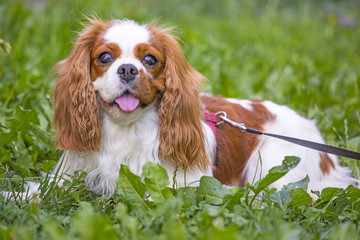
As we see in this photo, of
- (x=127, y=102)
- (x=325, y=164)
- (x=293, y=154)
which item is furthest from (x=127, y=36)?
(x=325, y=164)

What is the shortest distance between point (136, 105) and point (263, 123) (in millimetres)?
1245

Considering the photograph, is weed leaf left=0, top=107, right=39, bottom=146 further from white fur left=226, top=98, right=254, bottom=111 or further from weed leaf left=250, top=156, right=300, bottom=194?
weed leaf left=250, top=156, right=300, bottom=194

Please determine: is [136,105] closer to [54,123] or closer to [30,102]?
[54,123]

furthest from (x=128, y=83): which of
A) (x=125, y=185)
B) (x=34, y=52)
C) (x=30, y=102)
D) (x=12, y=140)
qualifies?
(x=34, y=52)

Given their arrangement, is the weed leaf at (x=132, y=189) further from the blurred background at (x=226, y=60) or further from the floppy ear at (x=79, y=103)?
the blurred background at (x=226, y=60)

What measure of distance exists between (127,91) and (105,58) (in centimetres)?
29

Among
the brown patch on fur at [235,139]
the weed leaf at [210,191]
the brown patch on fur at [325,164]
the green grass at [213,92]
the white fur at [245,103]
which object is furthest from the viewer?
the white fur at [245,103]

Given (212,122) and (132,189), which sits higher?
(212,122)

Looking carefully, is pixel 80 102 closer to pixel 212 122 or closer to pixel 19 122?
pixel 19 122

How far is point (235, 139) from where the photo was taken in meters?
3.38

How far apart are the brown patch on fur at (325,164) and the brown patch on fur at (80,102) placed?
178 cm

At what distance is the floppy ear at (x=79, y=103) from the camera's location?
9.32ft

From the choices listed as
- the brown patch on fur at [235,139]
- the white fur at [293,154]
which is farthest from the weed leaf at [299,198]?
the brown patch on fur at [235,139]

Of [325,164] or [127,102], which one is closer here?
[127,102]
